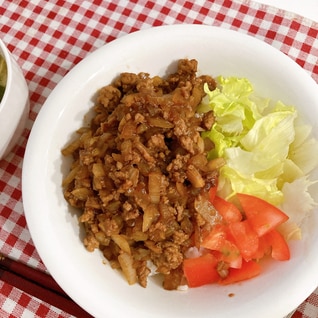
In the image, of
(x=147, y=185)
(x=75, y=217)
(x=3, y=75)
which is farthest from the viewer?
(x=3, y=75)

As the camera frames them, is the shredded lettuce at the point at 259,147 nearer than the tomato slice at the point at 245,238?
No

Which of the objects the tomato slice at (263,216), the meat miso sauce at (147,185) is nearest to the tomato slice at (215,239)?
the meat miso sauce at (147,185)

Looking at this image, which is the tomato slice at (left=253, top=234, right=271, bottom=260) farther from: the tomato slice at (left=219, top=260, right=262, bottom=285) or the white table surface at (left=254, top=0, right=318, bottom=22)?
the white table surface at (left=254, top=0, right=318, bottom=22)

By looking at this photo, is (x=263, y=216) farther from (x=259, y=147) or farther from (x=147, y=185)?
(x=147, y=185)

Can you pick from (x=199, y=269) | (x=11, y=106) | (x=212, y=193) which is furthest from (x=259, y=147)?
(x=11, y=106)

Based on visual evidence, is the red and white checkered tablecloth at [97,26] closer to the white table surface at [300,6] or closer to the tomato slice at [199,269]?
the white table surface at [300,6]

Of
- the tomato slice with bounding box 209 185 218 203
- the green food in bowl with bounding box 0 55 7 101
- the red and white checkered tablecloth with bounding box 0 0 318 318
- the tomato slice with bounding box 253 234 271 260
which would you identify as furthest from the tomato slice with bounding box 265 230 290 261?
the green food in bowl with bounding box 0 55 7 101
